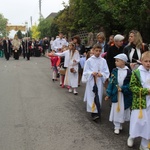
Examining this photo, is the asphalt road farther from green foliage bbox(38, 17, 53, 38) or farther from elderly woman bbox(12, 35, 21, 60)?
green foliage bbox(38, 17, 53, 38)

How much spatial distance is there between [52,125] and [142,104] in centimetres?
220

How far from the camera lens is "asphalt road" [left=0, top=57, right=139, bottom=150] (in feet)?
17.7

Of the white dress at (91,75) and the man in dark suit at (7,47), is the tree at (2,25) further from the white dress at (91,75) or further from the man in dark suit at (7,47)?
the white dress at (91,75)

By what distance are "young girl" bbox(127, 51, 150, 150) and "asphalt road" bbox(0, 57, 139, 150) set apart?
375 millimetres

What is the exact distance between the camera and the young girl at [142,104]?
498 centimetres

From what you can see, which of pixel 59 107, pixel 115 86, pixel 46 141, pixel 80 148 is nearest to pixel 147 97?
pixel 115 86

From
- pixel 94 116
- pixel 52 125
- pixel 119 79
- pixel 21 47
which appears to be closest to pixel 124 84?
pixel 119 79

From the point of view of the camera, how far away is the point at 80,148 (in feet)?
17.1

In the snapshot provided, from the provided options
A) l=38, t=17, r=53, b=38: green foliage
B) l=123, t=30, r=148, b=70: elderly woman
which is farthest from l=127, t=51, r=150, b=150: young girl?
l=38, t=17, r=53, b=38: green foliage

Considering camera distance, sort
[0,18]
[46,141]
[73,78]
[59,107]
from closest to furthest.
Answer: [46,141]
[59,107]
[73,78]
[0,18]

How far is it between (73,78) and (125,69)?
437cm

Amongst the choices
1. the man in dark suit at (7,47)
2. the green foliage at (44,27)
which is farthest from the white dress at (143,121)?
the green foliage at (44,27)

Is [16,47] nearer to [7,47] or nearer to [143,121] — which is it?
[7,47]

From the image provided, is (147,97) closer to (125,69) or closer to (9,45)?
(125,69)
